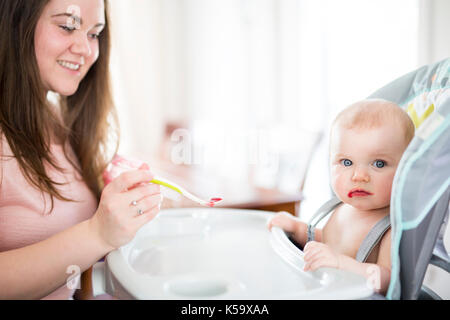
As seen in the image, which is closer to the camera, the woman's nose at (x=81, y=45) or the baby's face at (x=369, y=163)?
the baby's face at (x=369, y=163)

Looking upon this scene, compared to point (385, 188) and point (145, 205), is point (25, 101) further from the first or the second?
point (385, 188)

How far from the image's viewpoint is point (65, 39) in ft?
2.02

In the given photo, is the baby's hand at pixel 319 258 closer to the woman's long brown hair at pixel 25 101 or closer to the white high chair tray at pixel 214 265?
the white high chair tray at pixel 214 265

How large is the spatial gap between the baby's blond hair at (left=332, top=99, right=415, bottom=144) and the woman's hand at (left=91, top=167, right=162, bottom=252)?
25 cm

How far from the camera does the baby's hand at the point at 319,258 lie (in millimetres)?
460

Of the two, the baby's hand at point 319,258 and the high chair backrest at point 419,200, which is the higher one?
the high chair backrest at point 419,200

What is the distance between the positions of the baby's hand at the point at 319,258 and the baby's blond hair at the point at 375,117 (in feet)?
0.49

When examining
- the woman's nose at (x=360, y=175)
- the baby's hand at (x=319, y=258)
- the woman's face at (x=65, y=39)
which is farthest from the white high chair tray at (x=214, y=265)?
the woman's face at (x=65, y=39)

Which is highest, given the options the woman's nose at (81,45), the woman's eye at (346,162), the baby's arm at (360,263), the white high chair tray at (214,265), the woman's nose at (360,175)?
the woman's nose at (81,45)

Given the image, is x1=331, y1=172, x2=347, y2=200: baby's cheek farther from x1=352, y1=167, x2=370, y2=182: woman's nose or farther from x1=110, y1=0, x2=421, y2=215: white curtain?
x1=110, y1=0, x2=421, y2=215: white curtain

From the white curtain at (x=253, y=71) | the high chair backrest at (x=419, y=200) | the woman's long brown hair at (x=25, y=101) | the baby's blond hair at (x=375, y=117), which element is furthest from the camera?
the white curtain at (x=253, y=71)

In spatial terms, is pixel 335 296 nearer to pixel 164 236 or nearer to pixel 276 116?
pixel 164 236

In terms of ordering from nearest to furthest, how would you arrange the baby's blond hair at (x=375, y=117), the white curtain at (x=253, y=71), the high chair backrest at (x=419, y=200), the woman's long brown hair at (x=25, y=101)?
the high chair backrest at (x=419, y=200), the baby's blond hair at (x=375, y=117), the woman's long brown hair at (x=25, y=101), the white curtain at (x=253, y=71)
